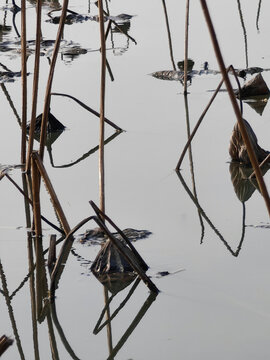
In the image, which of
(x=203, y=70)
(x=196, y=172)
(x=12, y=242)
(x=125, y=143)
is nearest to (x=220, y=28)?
(x=203, y=70)

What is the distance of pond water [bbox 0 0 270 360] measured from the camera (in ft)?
5.86

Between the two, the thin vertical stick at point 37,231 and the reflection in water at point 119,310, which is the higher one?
the thin vertical stick at point 37,231

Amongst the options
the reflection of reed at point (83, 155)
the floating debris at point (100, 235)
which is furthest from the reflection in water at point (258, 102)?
the floating debris at point (100, 235)

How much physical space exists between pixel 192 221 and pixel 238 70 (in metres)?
1.55

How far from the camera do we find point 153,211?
7.95 feet

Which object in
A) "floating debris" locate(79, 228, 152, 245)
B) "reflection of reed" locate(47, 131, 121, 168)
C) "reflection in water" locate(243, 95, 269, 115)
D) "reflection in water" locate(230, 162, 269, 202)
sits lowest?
"floating debris" locate(79, 228, 152, 245)

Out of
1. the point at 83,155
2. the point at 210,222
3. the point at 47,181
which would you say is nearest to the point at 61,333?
the point at 47,181

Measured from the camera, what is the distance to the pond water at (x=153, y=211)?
5.86 feet

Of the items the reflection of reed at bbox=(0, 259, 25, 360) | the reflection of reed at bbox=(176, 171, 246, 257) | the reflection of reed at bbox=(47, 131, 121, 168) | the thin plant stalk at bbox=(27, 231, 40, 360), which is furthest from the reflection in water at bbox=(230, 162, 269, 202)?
the reflection of reed at bbox=(0, 259, 25, 360)

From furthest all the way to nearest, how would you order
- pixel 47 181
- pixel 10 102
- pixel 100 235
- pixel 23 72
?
1. pixel 10 102
2. pixel 23 72
3. pixel 100 235
4. pixel 47 181

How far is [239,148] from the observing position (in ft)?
9.08

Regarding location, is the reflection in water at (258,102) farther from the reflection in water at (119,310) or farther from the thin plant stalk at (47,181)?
the reflection in water at (119,310)

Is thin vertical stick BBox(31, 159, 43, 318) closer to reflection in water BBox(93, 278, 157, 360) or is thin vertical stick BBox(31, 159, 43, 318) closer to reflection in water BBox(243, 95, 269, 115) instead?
reflection in water BBox(93, 278, 157, 360)

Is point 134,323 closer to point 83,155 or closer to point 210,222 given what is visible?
point 210,222
